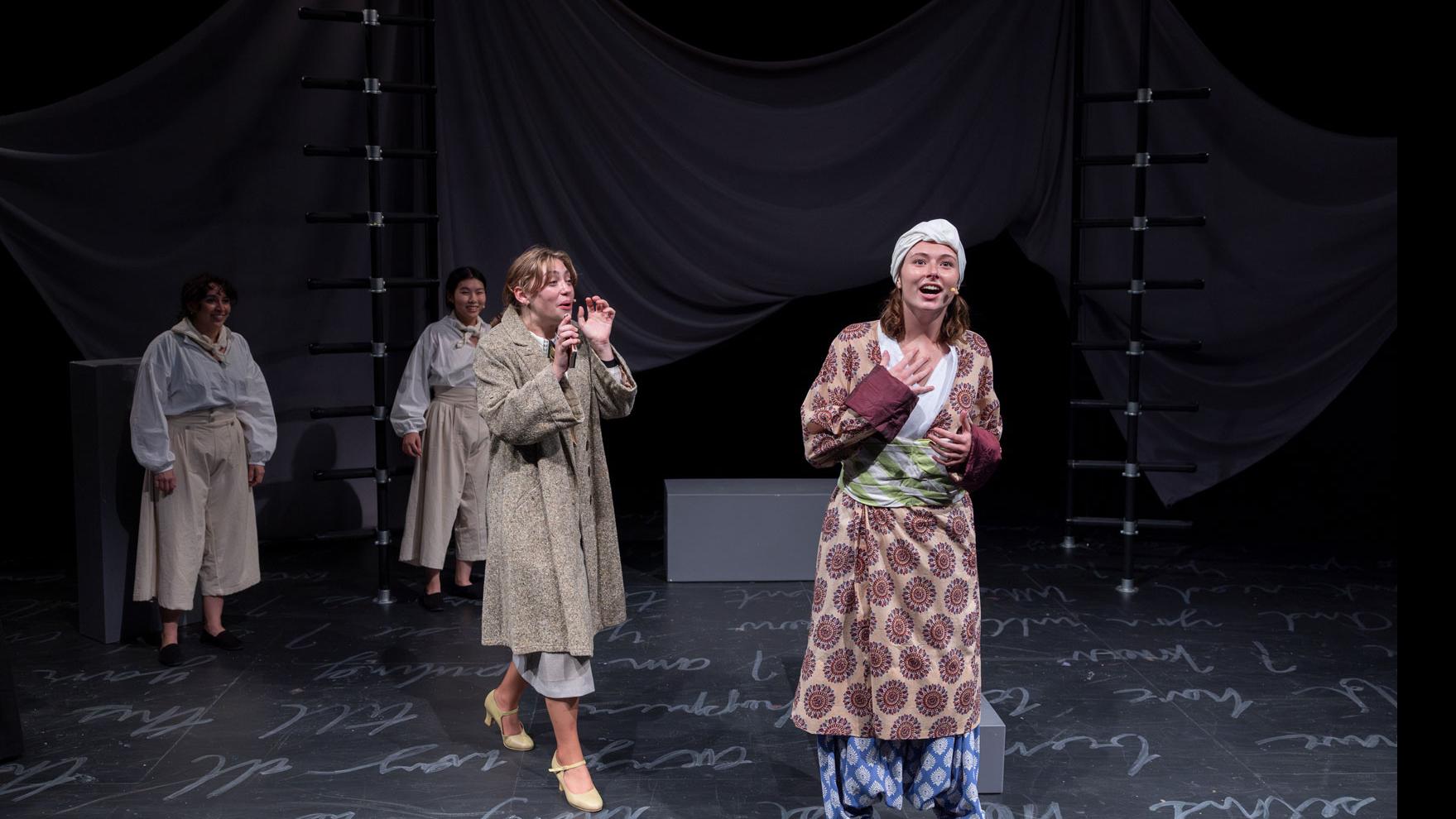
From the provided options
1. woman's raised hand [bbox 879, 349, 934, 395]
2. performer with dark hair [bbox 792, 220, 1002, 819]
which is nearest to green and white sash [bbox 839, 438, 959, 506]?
performer with dark hair [bbox 792, 220, 1002, 819]

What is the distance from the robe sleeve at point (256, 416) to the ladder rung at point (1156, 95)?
3.47 m

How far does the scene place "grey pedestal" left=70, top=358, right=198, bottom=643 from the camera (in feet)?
14.0

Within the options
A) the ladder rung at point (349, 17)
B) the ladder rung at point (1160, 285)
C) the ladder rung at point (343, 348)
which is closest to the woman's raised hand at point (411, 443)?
the ladder rung at point (343, 348)

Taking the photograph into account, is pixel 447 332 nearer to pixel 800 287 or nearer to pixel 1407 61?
pixel 800 287

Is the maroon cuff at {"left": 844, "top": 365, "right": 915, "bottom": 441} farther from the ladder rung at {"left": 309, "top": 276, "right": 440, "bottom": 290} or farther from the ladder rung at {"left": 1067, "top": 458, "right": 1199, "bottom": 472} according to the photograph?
the ladder rung at {"left": 1067, "top": 458, "right": 1199, "bottom": 472}

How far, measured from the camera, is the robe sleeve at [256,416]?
172 inches

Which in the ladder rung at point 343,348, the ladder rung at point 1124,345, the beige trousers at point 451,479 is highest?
the ladder rung at point 343,348

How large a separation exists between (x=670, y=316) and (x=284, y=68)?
1985mm

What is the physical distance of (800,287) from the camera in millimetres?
5250

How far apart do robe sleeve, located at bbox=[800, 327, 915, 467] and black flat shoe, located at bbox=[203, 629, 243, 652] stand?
8.24 feet

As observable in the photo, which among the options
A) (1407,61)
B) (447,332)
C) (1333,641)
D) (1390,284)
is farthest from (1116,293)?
(1407,61)

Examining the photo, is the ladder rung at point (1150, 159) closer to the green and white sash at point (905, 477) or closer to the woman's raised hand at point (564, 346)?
the green and white sash at point (905, 477)

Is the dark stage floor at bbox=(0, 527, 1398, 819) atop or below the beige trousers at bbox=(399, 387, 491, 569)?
below

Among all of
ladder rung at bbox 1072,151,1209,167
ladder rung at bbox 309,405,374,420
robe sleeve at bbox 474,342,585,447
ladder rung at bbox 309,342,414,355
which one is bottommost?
ladder rung at bbox 309,405,374,420
